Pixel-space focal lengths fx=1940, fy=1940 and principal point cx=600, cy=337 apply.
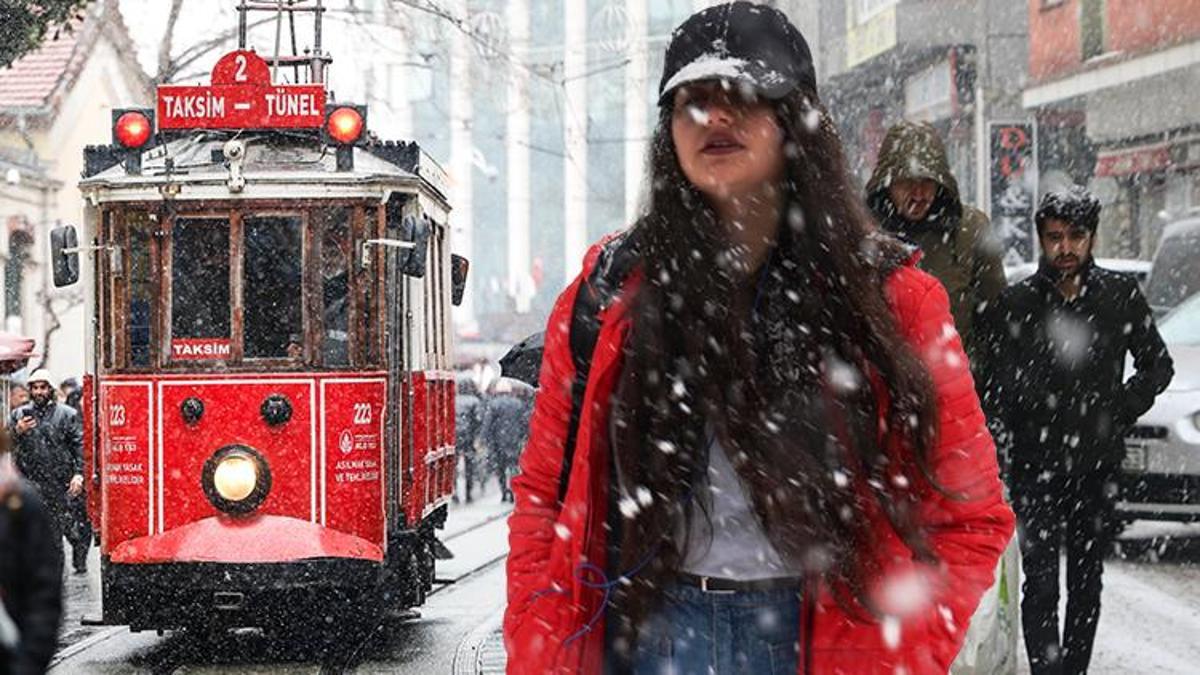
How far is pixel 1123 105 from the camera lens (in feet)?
85.8

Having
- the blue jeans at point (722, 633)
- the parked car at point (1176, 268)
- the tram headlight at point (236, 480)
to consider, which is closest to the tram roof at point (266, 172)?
the tram headlight at point (236, 480)

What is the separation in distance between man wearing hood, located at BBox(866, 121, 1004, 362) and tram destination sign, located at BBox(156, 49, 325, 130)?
483cm

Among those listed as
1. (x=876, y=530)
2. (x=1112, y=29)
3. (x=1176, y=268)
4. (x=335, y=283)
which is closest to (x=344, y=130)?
(x=335, y=283)

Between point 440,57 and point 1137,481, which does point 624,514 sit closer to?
point 1137,481

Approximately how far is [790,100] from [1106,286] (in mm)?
4328

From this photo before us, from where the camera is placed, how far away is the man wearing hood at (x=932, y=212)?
6.07 metres

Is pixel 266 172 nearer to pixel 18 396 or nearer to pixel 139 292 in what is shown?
pixel 139 292

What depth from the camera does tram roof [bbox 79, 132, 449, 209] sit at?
10.3 metres

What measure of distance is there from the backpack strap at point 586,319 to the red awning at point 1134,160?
24.0 meters

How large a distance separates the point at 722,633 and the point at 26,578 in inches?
65.9

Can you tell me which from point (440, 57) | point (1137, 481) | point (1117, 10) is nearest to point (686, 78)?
point (1137, 481)

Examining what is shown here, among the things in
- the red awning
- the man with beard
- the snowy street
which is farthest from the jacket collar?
the red awning

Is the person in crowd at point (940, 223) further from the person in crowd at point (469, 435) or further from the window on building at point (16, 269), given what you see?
the window on building at point (16, 269)

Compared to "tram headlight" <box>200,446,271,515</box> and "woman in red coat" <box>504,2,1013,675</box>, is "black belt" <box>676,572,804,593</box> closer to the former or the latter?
"woman in red coat" <box>504,2,1013,675</box>
